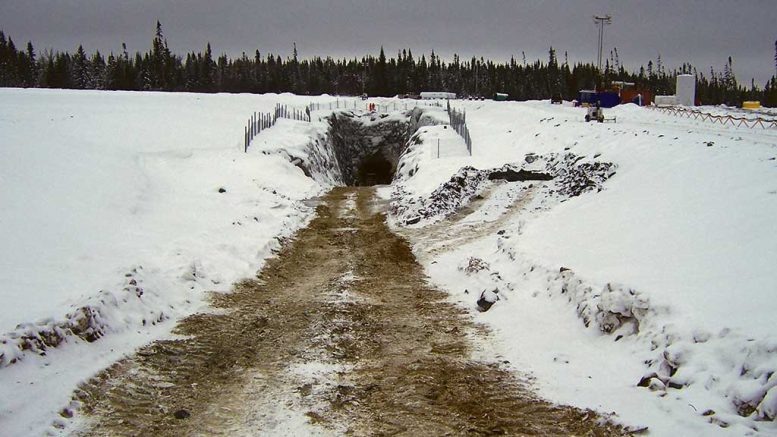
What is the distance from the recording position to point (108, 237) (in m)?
14.3

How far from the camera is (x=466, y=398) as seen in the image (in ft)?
26.7

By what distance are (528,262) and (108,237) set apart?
34.0ft

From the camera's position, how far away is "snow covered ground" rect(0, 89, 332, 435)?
27.5ft

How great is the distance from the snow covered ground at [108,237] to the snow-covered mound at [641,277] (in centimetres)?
598

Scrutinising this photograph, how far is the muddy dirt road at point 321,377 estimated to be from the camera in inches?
287

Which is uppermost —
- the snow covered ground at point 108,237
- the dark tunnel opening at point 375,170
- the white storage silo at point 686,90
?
the white storage silo at point 686,90

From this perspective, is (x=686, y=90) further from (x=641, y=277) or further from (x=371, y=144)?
(x=641, y=277)

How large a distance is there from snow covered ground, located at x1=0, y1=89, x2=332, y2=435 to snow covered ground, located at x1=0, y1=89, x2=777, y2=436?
5 cm

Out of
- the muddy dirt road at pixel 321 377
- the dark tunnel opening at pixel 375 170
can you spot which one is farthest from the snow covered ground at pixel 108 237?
the dark tunnel opening at pixel 375 170

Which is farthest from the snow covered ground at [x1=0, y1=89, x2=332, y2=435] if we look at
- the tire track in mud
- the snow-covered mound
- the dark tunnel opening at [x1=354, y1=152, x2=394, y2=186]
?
the dark tunnel opening at [x1=354, y1=152, x2=394, y2=186]

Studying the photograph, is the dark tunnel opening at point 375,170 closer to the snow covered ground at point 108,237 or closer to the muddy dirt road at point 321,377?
the snow covered ground at point 108,237

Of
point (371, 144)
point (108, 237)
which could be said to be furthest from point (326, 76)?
point (108, 237)

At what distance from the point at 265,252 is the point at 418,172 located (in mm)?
17448

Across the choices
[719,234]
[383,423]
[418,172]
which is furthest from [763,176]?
[418,172]
